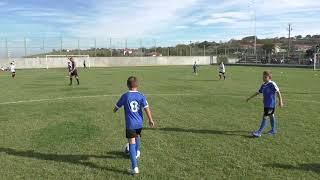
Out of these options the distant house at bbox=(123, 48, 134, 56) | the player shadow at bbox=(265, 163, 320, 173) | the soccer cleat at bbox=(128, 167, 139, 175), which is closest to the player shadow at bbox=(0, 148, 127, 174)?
the soccer cleat at bbox=(128, 167, 139, 175)

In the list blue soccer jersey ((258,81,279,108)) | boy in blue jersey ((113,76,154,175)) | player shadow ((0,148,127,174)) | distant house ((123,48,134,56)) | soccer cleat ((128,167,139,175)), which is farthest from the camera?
distant house ((123,48,134,56))

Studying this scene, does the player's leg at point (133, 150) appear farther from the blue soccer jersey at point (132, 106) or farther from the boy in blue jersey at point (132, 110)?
the blue soccer jersey at point (132, 106)

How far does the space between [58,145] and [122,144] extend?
151 centimetres

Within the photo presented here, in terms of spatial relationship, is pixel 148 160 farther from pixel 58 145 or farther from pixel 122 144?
pixel 58 145

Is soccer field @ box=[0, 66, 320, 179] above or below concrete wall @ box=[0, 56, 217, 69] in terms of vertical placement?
below

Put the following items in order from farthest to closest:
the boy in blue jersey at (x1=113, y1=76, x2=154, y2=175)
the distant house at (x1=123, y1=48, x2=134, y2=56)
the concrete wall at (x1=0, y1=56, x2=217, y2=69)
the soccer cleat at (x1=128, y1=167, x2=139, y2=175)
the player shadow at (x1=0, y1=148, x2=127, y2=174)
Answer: the distant house at (x1=123, y1=48, x2=134, y2=56) → the concrete wall at (x1=0, y1=56, x2=217, y2=69) → the player shadow at (x1=0, y1=148, x2=127, y2=174) → the boy in blue jersey at (x1=113, y1=76, x2=154, y2=175) → the soccer cleat at (x1=128, y1=167, x2=139, y2=175)

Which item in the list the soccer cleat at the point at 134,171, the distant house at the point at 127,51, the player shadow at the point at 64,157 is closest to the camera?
the soccer cleat at the point at 134,171

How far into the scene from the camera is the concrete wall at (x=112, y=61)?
62.6 metres

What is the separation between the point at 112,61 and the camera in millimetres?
72688

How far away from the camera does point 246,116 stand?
43.3 feet

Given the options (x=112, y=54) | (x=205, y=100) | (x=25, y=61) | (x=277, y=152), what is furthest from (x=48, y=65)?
(x=277, y=152)

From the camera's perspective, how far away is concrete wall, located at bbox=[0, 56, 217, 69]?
62594 millimetres

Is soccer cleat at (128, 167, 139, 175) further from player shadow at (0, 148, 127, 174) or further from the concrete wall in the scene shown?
the concrete wall

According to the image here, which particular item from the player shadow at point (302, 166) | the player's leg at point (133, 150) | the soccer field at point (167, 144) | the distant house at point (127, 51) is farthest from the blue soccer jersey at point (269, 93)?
the distant house at point (127, 51)
